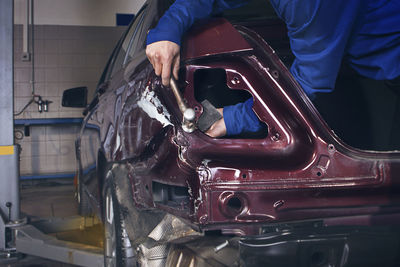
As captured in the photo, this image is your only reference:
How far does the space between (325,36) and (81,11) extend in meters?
7.73

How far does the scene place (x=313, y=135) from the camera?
145 centimetres

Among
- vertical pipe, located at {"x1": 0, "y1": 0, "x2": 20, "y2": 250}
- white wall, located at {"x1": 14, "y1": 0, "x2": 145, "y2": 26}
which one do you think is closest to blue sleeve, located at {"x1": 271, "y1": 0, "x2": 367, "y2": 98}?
vertical pipe, located at {"x1": 0, "y1": 0, "x2": 20, "y2": 250}

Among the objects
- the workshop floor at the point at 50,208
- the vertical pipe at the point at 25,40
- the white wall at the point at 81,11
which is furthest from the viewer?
the white wall at the point at 81,11

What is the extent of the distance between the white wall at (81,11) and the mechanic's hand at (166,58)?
715 cm

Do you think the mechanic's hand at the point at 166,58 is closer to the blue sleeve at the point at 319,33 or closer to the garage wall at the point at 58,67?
the blue sleeve at the point at 319,33

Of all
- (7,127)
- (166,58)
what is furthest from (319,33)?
(7,127)

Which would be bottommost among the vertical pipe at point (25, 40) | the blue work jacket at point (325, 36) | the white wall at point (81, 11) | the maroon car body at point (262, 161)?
the maroon car body at point (262, 161)

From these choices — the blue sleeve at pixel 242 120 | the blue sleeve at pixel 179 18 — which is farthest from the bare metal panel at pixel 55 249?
the blue sleeve at pixel 179 18

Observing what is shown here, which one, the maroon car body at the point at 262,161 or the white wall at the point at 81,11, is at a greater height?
the white wall at the point at 81,11

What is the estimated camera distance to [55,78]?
8227 millimetres

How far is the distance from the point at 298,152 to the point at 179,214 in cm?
47

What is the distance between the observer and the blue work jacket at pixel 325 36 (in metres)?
1.33

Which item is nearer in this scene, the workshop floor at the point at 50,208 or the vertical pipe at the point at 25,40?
the workshop floor at the point at 50,208

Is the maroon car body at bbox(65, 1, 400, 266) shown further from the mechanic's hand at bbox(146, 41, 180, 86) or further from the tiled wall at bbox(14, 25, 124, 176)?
the tiled wall at bbox(14, 25, 124, 176)
